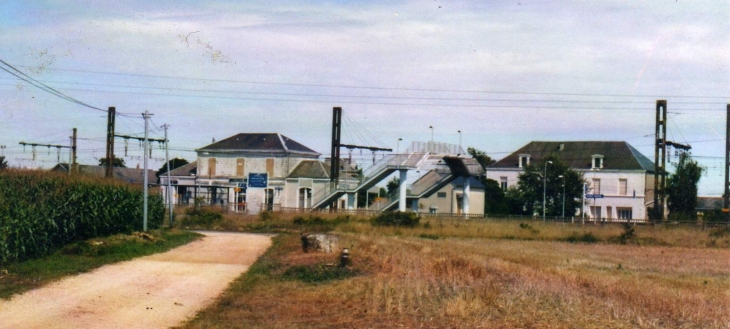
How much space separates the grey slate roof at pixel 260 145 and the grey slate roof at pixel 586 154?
86.1 ft

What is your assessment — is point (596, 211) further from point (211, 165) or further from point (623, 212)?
point (211, 165)

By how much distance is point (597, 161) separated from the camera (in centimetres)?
8969

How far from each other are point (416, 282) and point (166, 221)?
1545 inches

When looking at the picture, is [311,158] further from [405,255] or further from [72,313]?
[72,313]

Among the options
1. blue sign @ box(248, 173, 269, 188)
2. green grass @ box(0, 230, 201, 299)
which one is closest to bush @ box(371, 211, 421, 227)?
blue sign @ box(248, 173, 269, 188)

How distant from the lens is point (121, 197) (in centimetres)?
3350

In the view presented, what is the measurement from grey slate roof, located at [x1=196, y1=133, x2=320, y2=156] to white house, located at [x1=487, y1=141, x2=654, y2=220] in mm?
24672

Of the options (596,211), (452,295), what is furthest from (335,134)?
(452,295)

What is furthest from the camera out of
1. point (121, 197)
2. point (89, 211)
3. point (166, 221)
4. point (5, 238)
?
point (166, 221)

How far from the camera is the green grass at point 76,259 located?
1672 centimetres

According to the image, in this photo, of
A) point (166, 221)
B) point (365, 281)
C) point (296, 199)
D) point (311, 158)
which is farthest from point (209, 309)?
point (311, 158)

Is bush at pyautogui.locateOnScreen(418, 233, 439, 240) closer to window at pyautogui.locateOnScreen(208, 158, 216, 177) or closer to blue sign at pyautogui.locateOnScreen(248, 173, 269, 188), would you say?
blue sign at pyautogui.locateOnScreen(248, 173, 269, 188)

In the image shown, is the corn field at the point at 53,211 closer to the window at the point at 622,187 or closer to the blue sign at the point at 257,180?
the blue sign at the point at 257,180

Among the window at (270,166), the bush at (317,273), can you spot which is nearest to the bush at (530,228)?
the bush at (317,273)
